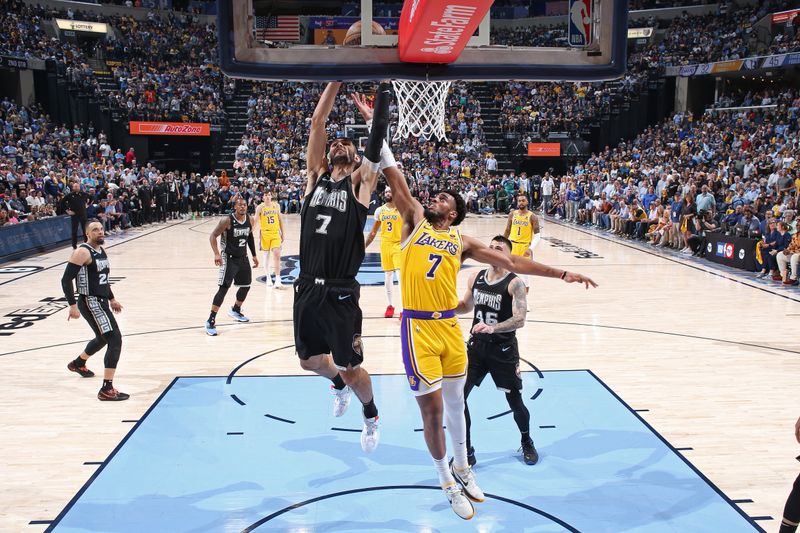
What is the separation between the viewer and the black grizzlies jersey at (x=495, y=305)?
219 inches

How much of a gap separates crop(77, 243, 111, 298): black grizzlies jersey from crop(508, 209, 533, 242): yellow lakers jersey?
628 cm

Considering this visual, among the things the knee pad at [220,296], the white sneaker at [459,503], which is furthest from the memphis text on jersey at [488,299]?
the knee pad at [220,296]

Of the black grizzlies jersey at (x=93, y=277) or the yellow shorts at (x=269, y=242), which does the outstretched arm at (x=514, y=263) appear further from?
the yellow shorts at (x=269, y=242)

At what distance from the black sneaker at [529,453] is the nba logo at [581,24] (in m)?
3.17

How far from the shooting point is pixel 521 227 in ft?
37.3

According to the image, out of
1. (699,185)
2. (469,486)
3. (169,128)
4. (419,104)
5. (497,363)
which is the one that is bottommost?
(469,486)

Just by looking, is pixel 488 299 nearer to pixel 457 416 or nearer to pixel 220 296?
pixel 457 416

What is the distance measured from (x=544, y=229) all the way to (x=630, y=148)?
8.41 metres

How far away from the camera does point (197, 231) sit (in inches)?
906

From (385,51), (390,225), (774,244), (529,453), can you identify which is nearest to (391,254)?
(390,225)

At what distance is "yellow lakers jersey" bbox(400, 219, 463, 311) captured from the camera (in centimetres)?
450

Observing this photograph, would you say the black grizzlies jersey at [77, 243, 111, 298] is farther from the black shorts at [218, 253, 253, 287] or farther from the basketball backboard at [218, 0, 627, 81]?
the basketball backboard at [218, 0, 627, 81]

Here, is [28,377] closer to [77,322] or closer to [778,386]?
[77,322]

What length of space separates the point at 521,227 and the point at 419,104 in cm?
431
